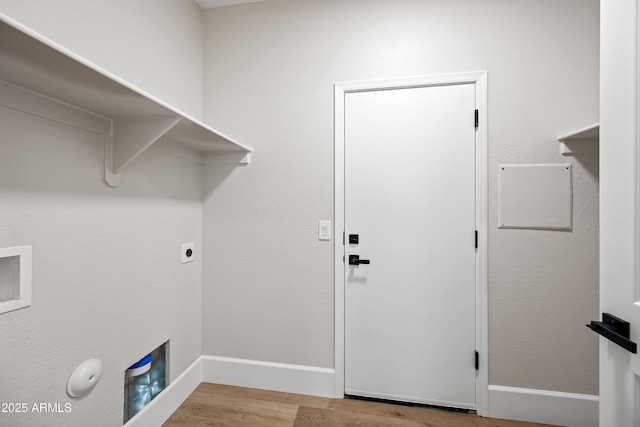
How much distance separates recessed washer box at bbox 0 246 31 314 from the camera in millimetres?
925

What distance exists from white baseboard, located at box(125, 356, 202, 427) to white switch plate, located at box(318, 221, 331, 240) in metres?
1.22

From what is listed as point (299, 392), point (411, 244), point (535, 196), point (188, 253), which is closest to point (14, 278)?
point (188, 253)

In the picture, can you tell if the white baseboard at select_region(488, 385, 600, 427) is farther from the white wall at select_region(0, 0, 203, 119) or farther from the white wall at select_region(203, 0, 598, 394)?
the white wall at select_region(0, 0, 203, 119)

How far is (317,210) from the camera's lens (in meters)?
1.90

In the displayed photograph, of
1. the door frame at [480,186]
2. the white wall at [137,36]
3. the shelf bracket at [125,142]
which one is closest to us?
the white wall at [137,36]

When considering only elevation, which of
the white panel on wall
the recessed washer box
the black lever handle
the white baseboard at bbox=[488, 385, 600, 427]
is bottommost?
the white baseboard at bbox=[488, 385, 600, 427]

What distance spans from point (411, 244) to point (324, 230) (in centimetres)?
56

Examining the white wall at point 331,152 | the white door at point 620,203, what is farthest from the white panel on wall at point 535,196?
the white door at point 620,203

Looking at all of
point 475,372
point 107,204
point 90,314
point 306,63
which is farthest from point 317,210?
point 475,372

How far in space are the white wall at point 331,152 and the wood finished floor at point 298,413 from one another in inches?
9.1

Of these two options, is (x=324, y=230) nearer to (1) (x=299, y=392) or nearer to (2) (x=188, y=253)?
(2) (x=188, y=253)

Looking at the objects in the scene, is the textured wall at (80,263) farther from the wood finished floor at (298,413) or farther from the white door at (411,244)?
the white door at (411,244)

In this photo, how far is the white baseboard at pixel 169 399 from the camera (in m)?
→ 1.46

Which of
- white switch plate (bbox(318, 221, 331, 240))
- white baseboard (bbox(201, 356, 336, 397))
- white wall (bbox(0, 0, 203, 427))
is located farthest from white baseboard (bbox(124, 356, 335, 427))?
white switch plate (bbox(318, 221, 331, 240))
